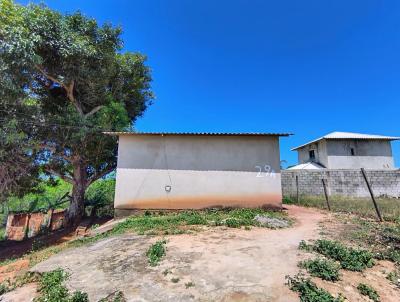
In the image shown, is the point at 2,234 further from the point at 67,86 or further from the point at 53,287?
the point at 53,287

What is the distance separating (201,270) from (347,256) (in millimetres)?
2467

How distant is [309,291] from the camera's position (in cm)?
325

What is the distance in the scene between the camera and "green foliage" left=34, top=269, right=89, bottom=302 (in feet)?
11.1

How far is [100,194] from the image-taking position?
1419 cm

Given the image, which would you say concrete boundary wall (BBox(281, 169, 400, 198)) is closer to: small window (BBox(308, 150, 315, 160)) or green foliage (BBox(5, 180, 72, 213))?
small window (BBox(308, 150, 315, 160))

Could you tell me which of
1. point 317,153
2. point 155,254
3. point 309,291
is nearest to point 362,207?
point 309,291

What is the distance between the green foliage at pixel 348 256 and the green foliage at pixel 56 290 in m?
3.91

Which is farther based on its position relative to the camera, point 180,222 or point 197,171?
point 197,171

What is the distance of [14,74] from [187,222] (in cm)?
837

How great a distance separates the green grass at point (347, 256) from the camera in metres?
4.12

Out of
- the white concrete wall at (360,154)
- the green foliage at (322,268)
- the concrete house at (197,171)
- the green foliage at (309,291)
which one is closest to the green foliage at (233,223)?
the concrete house at (197,171)

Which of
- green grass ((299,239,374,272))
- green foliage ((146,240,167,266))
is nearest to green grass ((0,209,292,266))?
green foliage ((146,240,167,266))

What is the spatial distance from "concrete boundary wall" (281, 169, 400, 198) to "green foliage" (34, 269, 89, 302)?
13.8 meters

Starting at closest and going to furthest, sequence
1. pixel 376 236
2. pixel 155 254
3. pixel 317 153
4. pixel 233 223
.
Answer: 1. pixel 155 254
2. pixel 376 236
3. pixel 233 223
4. pixel 317 153
